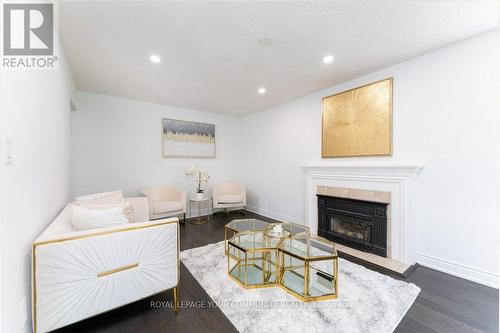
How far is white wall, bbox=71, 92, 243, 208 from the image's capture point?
3773 millimetres

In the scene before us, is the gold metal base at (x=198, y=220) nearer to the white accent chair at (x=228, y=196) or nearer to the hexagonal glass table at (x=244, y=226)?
the white accent chair at (x=228, y=196)

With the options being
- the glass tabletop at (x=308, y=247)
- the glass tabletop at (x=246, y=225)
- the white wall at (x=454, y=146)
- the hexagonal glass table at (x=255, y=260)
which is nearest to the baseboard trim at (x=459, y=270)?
the white wall at (x=454, y=146)

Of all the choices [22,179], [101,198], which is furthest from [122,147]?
[22,179]

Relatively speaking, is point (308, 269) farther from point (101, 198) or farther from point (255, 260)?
point (101, 198)

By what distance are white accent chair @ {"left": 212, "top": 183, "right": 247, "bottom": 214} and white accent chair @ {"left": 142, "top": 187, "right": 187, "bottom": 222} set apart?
0.78m

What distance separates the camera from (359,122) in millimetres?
3127

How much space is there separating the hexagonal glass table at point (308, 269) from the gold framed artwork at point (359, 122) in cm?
170

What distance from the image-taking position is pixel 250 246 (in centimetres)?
226

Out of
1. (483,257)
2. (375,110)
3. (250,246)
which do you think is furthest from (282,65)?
(483,257)

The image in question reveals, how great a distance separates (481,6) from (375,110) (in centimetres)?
133

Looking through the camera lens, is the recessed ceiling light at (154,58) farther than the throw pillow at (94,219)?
Yes

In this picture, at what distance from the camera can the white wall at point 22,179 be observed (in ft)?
3.43

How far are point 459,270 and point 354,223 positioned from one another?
45.6 inches

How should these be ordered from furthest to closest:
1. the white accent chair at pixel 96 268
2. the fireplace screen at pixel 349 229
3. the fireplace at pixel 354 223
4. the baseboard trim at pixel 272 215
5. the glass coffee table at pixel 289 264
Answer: the baseboard trim at pixel 272 215 < the fireplace screen at pixel 349 229 < the fireplace at pixel 354 223 < the glass coffee table at pixel 289 264 < the white accent chair at pixel 96 268
